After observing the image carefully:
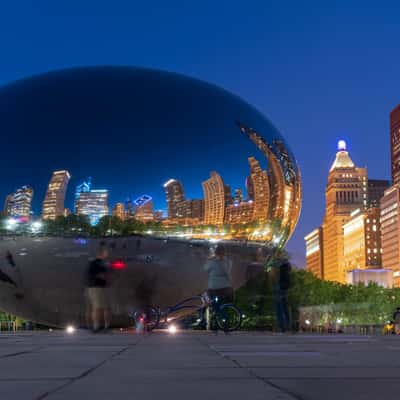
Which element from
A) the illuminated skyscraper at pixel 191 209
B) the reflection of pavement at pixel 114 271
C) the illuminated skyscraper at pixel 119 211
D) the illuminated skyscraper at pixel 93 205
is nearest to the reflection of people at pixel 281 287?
the reflection of pavement at pixel 114 271

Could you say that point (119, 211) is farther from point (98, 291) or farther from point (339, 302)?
point (339, 302)

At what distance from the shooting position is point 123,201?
41.7 feet

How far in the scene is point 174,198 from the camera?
1285cm

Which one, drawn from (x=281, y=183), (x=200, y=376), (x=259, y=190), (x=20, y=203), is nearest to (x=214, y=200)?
(x=259, y=190)

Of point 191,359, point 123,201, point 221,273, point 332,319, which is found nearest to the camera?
point 191,359

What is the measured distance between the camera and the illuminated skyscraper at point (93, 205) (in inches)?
500

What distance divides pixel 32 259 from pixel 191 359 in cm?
821

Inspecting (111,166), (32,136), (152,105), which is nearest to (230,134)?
(152,105)

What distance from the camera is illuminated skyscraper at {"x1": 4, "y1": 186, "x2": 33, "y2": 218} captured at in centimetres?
1299

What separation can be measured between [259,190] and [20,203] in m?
4.17

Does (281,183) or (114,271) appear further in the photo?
(281,183)

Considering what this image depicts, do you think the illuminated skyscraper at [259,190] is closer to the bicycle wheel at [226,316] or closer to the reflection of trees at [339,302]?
the bicycle wheel at [226,316]

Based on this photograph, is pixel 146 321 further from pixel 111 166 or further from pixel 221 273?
pixel 111 166

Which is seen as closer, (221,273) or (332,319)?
(221,273)
